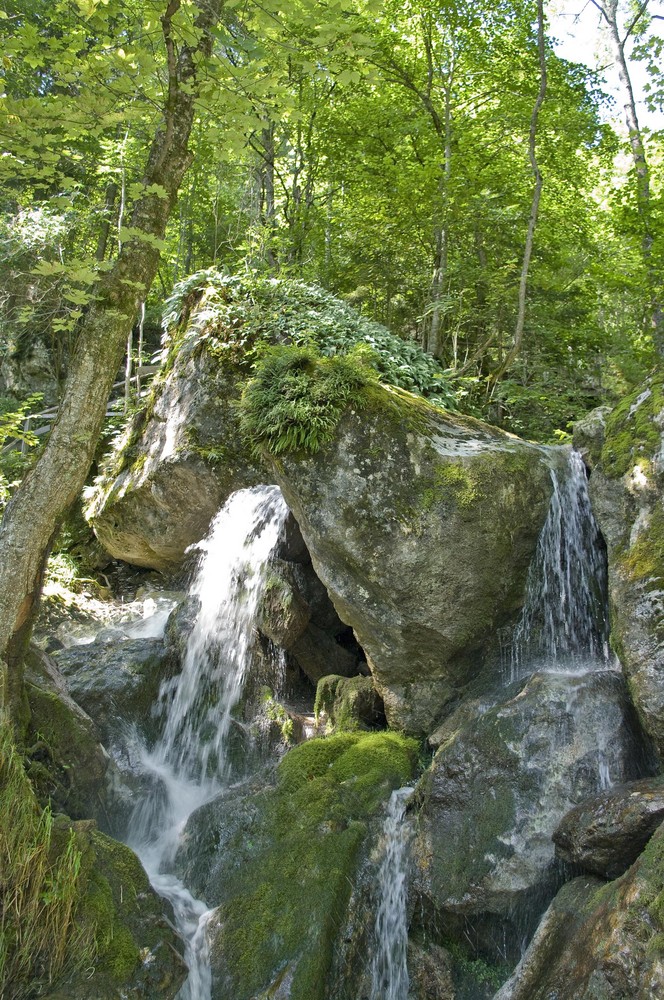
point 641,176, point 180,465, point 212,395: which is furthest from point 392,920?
point 641,176

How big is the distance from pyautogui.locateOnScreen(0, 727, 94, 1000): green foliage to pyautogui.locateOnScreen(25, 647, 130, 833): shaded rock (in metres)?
1.22

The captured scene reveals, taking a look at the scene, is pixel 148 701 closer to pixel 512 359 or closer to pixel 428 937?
pixel 428 937

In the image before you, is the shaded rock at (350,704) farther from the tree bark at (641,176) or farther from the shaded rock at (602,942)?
the tree bark at (641,176)

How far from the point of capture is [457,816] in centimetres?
525

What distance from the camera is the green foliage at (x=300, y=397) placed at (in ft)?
22.3

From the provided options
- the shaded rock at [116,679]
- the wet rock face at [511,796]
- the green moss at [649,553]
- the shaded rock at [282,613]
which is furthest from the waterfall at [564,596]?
the shaded rock at [116,679]

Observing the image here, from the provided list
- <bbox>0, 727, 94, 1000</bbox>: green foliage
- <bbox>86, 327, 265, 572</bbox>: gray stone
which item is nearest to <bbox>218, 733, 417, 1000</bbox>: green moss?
<bbox>0, 727, 94, 1000</bbox>: green foliage

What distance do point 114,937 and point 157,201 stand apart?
226 inches

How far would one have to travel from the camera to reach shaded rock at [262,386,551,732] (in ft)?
21.3

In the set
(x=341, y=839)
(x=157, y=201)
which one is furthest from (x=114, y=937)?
(x=157, y=201)

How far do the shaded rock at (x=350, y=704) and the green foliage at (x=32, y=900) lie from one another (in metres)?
3.11

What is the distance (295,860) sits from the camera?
530cm

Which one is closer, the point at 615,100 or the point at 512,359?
the point at 512,359

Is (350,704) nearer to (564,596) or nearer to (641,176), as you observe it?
(564,596)
